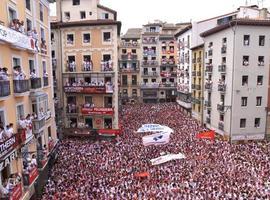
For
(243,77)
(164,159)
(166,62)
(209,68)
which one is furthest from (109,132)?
(166,62)

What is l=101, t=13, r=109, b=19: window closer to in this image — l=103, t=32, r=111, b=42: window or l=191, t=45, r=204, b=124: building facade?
l=103, t=32, r=111, b=42: window

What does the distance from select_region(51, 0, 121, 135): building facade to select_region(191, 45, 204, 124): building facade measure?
1529 centimetres

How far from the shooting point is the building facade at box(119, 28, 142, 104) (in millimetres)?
70250

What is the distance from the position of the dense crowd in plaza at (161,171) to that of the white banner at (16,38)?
1092 cm

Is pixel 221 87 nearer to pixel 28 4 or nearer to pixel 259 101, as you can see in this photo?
pixel 259 101

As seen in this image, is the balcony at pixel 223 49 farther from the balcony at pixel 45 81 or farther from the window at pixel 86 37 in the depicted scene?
the balcony at pixel 45 81

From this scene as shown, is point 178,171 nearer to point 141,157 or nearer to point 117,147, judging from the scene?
point 141,157

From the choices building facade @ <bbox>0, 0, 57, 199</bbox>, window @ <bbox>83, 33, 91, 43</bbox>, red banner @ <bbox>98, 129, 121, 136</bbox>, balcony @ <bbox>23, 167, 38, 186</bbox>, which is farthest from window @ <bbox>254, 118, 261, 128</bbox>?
balcony @ <bbox>23, 167, 38, 186</bbox>

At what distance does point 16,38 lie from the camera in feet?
56.7

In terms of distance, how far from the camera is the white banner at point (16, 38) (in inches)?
599

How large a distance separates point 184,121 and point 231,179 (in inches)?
904

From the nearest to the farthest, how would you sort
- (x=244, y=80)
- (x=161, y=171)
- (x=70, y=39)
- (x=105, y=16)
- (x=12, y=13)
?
(x=12, y=13) → (x=161, y=171) → (x=244, y=80) → (x=70, y=39) → (x=105, y=16)

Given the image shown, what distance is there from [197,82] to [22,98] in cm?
3462

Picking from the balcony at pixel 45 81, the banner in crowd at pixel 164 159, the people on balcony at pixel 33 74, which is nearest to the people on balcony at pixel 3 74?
the people on balcony at pixel 33 74
